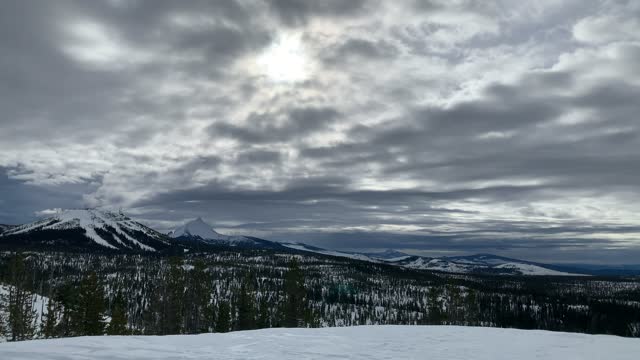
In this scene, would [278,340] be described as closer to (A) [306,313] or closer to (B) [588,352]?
(B) [588,352]

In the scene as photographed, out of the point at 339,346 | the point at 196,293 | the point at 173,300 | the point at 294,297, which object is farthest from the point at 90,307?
the point at 339,346

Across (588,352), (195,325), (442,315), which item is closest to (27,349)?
(588,352)

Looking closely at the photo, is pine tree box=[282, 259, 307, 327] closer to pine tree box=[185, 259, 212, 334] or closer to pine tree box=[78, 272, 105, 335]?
pine tree box=[185, 259, 212, 334]

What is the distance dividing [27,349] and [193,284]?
68.6 metres

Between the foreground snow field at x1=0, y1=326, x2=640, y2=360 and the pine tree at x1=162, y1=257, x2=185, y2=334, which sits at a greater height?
the foreground snow field at x1=0, y1=326, x2=640, y2=360

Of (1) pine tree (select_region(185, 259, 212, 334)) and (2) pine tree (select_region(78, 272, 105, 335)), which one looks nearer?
(2) pine tree (select_region(78, 272, 105, 335))

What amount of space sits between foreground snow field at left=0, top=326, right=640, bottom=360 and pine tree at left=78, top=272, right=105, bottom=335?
51818mm

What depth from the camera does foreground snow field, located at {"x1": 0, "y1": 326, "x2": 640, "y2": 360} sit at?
8.84 m

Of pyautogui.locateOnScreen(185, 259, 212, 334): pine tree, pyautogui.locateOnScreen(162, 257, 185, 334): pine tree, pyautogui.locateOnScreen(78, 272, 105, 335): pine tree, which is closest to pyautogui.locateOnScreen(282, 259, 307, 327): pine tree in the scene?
pyautogui.locateOnScreen(185, 259, 212, 334): pine tree

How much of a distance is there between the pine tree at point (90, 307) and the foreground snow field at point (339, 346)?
5182 centimetres

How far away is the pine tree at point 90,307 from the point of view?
54.8 m

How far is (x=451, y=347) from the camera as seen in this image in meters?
11.1

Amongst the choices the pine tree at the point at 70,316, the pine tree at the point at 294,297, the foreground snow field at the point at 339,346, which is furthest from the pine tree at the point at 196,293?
the foreground snow field at the point at 339,346

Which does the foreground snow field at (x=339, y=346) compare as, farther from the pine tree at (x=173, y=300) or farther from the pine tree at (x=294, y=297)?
the pine tree at (x=173, y=300)
